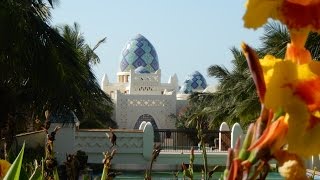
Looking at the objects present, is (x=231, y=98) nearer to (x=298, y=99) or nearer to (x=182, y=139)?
(x=182, y=139)

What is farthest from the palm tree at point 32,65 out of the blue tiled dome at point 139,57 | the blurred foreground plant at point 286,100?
the blue tiled dome at point 139,57

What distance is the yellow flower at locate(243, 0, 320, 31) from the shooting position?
461 mm

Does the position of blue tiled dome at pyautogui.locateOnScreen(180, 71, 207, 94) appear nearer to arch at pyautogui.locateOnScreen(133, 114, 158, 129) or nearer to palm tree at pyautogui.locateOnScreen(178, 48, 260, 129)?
arch at pyautogui.locateOnScreen(133, 114, 158, 129)

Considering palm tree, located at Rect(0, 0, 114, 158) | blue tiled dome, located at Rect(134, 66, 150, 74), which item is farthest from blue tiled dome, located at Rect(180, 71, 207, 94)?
palm tree, located at Rect(0, 0, 114, 158)

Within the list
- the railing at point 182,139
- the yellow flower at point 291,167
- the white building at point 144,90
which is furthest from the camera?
the white building at point 144,90

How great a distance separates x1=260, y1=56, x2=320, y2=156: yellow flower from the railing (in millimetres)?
14021

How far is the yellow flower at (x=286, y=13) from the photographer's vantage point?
0.46 meters

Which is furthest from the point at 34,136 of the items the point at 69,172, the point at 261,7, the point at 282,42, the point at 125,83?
the point at 125,83

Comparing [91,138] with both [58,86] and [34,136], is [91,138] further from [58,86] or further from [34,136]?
[58,86]

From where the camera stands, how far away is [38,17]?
9102mm

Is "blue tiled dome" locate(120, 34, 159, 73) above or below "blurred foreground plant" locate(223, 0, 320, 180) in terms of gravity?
above

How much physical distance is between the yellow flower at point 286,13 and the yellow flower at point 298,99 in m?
0.03

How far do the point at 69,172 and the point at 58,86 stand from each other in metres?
7.80

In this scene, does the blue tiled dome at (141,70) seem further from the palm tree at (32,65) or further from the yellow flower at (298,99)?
the yellow flower at (298,99)
